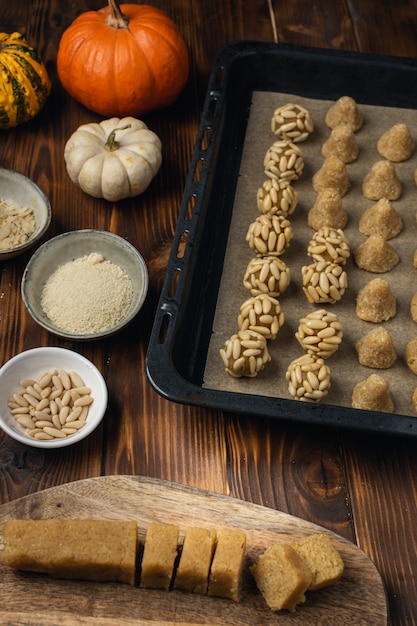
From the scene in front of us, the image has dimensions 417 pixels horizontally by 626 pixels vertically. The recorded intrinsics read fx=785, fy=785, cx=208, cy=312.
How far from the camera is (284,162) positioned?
219 centimetres

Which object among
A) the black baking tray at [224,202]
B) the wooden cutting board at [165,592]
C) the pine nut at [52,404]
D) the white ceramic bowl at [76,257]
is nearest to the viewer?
the wooden cutting board at [165,592]

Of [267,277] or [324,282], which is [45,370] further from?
[324,282]

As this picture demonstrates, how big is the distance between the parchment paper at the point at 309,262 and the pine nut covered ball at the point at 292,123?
0.04 metres

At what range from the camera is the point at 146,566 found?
60.1 inches

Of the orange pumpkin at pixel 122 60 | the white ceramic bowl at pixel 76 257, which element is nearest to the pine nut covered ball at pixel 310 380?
the white ceramic bowl at pixel 76 257

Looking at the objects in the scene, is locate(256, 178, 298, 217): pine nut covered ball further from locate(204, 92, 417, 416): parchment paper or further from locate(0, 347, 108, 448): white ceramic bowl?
locate(0, 347, 108, 448): white ceramic bowl

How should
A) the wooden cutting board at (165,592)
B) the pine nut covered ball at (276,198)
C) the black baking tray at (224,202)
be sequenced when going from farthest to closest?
1. the pine nut covered ball at (276,198)
2. the black baking tray at (224,202)
3. the wooden cutting board at (165,592)

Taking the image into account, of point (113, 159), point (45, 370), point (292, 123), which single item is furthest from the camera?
point (292, 123)

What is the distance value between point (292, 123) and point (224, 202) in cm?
32

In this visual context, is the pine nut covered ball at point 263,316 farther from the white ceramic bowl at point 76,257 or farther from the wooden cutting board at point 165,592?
the wooden cutting board at point 165,592

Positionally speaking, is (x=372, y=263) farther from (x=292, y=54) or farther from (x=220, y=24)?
(x=220, y=24)

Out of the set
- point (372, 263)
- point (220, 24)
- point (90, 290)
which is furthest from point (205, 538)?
point (220, 24)

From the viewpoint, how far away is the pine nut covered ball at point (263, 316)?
1.90 m

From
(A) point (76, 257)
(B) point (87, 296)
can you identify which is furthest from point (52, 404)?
(A) point (76, 257)
